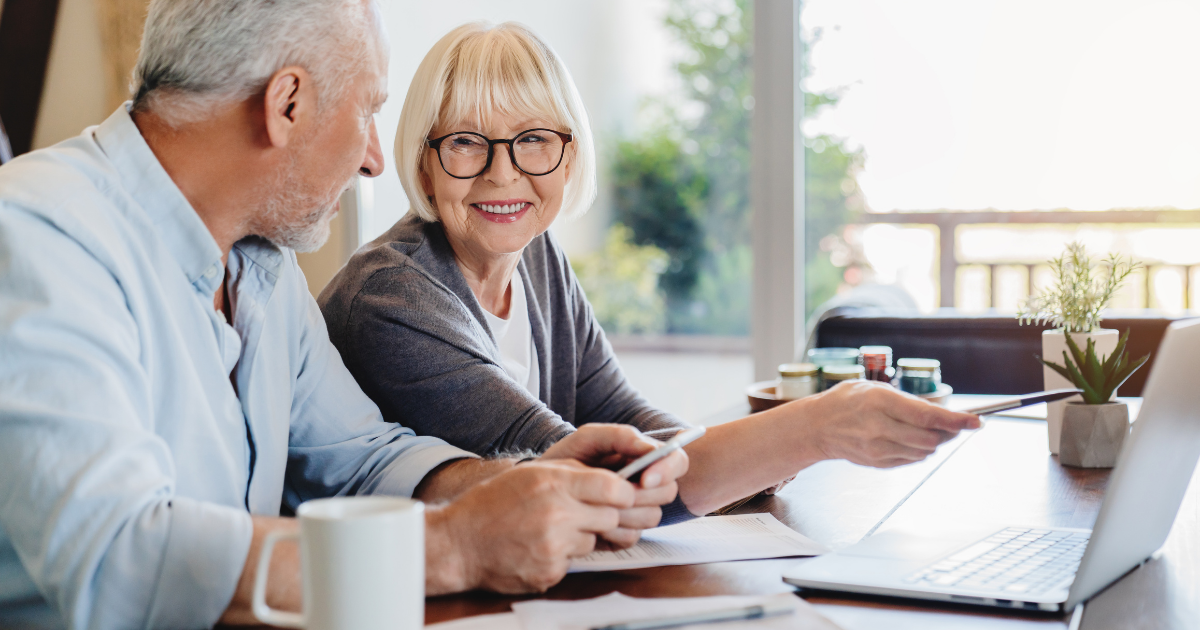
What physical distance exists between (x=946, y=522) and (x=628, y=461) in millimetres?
374

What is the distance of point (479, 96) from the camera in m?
1.43

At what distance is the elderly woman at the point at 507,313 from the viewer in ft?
3.62

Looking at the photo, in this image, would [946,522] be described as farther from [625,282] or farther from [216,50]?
[625,282]

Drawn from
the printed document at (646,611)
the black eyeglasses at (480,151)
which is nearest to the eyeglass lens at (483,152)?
the black eyeglasses at (480,151)

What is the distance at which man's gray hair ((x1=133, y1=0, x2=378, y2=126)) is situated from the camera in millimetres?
981

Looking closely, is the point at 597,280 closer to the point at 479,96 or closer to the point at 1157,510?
the point at 479,96

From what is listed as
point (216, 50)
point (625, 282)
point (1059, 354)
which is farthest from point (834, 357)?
point (625, 282)

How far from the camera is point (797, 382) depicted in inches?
63.8

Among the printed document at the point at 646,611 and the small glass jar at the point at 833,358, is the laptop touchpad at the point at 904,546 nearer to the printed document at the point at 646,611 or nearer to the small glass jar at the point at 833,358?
the printed document at the point at 646,611

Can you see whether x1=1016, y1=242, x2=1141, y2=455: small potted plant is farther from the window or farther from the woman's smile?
the window

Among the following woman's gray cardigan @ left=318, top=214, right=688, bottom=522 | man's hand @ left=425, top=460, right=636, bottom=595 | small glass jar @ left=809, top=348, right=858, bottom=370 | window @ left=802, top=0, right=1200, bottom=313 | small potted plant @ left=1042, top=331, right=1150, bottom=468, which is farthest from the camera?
window @ left=802, top=0, right=1200, bottom=313

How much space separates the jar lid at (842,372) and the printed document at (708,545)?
58 cm

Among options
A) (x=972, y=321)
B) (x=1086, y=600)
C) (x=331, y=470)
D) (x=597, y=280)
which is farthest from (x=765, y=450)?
(x=597, y=280)

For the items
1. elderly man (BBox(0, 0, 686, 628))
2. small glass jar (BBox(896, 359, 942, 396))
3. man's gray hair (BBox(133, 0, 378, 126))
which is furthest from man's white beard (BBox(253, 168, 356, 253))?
small glass jar (BBox(896, 359, 942, 396))
